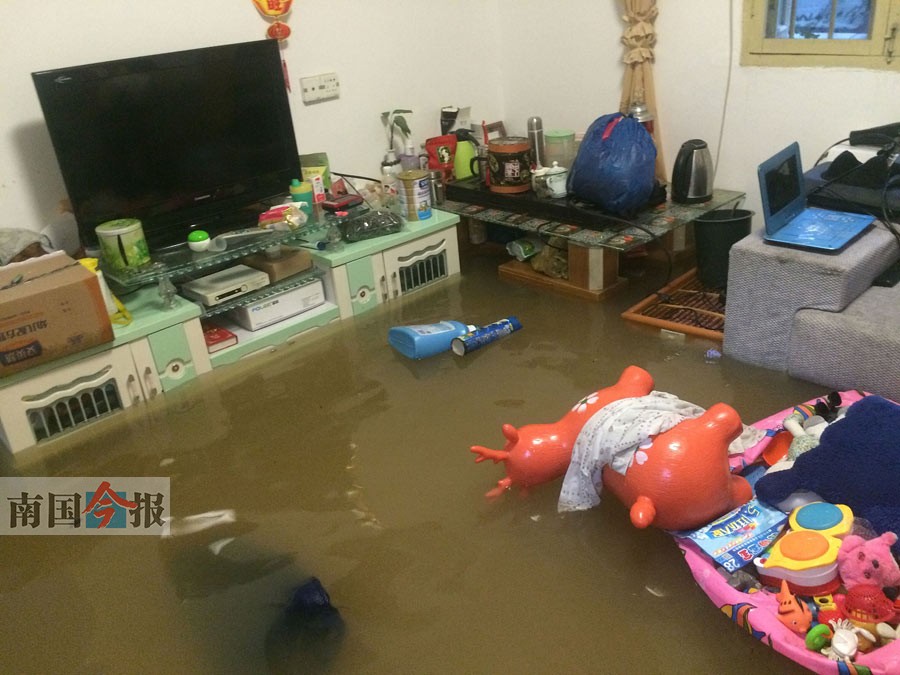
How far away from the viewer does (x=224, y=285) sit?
8.09 ft

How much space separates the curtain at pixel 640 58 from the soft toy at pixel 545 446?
1644 mm

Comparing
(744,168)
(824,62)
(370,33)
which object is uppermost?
(370,33)

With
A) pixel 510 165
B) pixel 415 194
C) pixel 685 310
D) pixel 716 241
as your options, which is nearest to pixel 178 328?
pixel 415 194

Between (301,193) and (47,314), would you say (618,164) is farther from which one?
(47,314)

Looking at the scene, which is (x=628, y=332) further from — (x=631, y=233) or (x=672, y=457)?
(x=672, y=457)

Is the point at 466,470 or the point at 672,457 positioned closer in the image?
the point at 672,457

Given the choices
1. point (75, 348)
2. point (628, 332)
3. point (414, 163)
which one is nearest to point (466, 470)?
point (628, 332)

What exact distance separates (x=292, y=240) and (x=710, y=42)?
1687 mm

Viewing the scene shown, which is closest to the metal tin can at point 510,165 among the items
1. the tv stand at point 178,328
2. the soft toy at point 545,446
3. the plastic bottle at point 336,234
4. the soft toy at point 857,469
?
the tv stand at point 178,328

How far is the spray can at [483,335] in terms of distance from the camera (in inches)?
94.4

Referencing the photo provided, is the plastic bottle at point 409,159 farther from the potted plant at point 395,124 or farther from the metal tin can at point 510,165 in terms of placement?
the metal tin can at point 510,165

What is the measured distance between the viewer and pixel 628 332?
2473mm

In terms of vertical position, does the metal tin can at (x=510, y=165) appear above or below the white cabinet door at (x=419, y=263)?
above

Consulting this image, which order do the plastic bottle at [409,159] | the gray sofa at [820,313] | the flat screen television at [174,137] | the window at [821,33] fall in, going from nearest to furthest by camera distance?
the gray sofa at [820,313]
the flat screen television at [174,137]
the window at [821,33]
the plastic bottle at [409,159]
